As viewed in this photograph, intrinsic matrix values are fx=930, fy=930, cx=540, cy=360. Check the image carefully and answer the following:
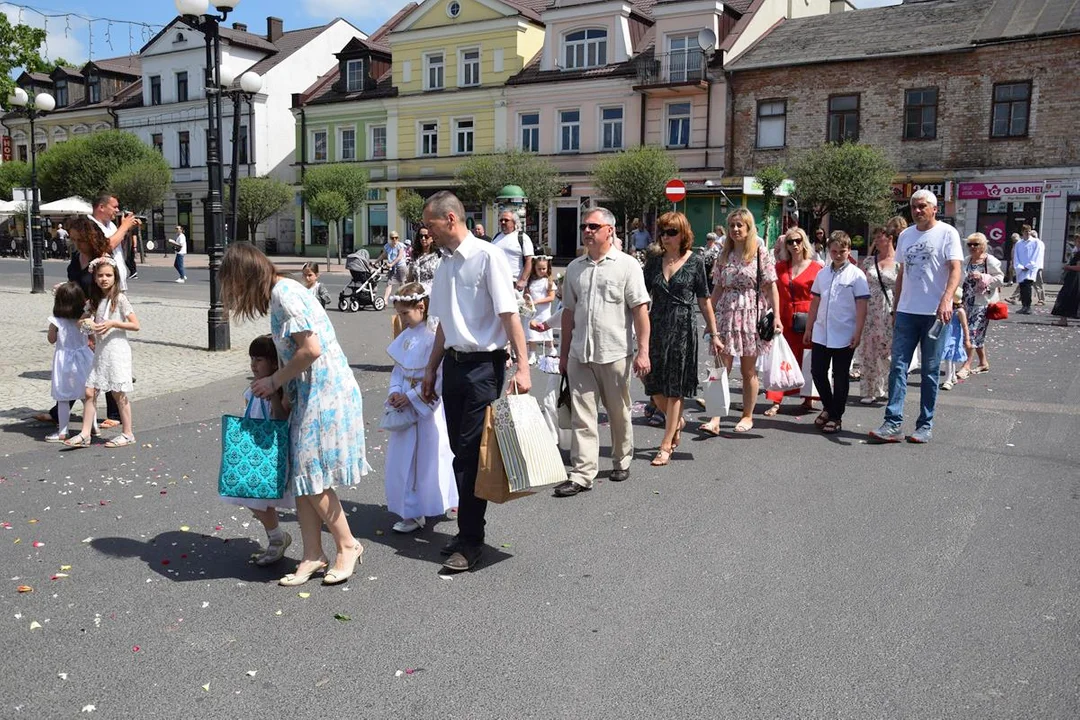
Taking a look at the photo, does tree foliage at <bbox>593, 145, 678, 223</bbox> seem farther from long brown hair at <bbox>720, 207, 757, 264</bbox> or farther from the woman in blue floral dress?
the woman in blue floral dress

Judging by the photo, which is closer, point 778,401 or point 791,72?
point 778,401

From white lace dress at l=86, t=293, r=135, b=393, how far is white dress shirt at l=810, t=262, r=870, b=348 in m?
5.84

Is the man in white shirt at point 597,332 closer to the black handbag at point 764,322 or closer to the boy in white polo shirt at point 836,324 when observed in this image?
the black handbag at point 764,322

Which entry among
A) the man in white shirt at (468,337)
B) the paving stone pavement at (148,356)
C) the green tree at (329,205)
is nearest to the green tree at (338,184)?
the green tree at (329,205)

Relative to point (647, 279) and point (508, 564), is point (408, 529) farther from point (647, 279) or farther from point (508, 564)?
point (647, 279)

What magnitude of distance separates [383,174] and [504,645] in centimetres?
4260

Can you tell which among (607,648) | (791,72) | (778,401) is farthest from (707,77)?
(607,648)

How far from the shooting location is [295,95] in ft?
154

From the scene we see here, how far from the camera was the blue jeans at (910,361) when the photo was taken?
746 centimetres

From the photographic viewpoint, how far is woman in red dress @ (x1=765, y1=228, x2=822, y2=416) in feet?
29.0

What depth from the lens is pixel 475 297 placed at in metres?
4.64

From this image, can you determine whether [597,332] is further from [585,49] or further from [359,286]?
[585,49]

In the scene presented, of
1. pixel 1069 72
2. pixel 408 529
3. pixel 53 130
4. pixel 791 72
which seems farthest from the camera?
pixel 53 130

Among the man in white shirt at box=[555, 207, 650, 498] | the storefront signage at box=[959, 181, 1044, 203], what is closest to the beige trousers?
the man in white shirt at box=[555, 207, 650, 498]
